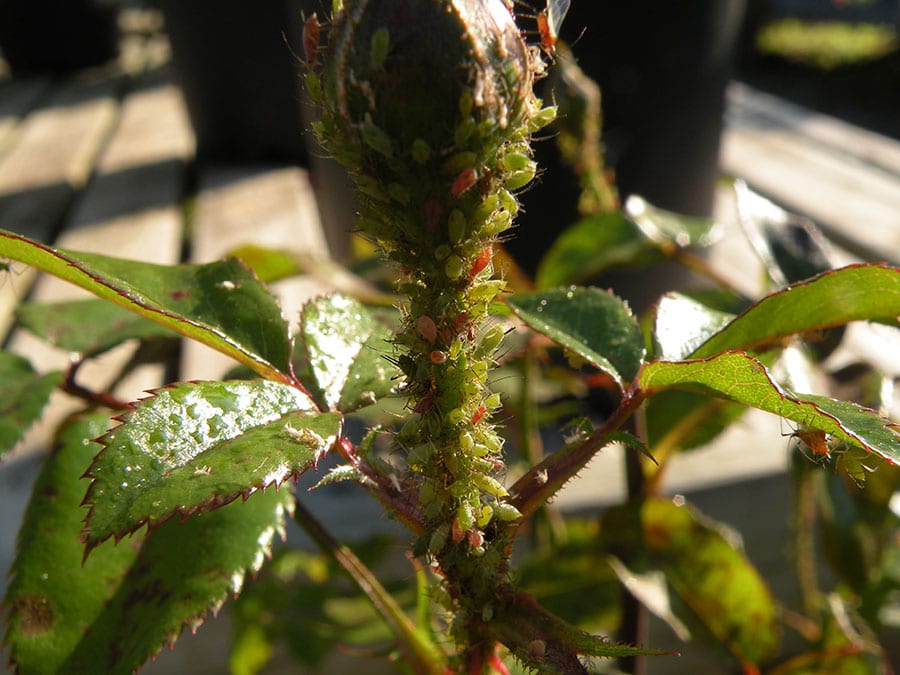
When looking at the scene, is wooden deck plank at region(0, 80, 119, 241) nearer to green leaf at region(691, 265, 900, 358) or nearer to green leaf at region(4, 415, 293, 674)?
green leaf at region(4, 415, 293, 674)

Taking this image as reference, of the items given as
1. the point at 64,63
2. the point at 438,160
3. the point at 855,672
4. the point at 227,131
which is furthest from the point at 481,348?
the point at 64,63

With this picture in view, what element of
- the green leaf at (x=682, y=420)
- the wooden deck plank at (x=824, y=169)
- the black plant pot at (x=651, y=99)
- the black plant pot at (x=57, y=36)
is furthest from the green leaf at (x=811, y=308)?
the black plant pot at (x=57, y=36)

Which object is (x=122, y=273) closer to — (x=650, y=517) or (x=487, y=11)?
(x=487, y=11)

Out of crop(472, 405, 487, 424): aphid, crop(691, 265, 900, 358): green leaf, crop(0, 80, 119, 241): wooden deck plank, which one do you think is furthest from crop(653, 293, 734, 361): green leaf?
crop(0, 80, 119, 241): wooden deck plank

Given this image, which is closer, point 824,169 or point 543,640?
point 543,640

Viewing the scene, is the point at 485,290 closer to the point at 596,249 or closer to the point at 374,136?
the point at 374,136

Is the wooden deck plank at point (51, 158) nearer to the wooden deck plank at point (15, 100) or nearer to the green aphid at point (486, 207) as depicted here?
the wooden deck plank at point (15, 100)

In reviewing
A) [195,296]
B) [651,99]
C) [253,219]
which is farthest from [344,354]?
[253,219]
